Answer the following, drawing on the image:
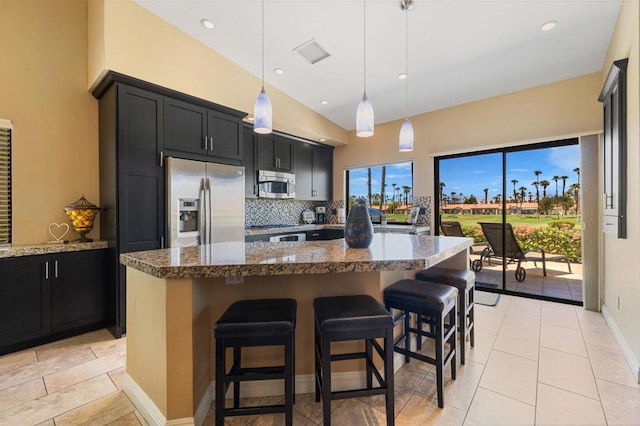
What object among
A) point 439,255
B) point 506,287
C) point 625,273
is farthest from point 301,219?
point 625,273

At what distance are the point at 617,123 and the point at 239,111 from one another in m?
3.87

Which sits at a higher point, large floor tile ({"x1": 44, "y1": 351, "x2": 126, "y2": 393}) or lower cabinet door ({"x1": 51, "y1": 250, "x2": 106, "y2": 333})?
lower cabinet door ({"x1": 51, "y1": 250, "x2": 106, "y2": 333})

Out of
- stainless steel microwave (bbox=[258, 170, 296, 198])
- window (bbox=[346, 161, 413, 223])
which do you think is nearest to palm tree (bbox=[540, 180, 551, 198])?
window (bbox=[346, 161, 413, 223])

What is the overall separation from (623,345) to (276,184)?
4266mm

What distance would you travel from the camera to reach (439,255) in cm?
175

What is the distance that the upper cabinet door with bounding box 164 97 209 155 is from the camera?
119 inches

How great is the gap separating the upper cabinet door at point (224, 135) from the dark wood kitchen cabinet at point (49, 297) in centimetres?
166

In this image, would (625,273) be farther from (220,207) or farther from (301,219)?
(301,219)

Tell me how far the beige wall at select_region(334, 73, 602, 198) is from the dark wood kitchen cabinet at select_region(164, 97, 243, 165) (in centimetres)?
260

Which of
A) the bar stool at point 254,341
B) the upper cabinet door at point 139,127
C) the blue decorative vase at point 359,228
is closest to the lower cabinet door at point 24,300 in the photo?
the upper cabinet door at point 139,127

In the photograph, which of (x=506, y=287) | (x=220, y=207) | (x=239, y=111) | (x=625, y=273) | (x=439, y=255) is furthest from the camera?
(x=506, y=287)

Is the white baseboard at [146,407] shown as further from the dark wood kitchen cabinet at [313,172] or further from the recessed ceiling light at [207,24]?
the dark wood kitchen cabinet at [313,172]

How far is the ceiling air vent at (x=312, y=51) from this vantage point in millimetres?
3125

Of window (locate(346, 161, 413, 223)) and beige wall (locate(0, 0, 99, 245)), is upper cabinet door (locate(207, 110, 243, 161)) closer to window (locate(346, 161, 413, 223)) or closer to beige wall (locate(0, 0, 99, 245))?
beige wall (locate(0, 0, 99, 245))
